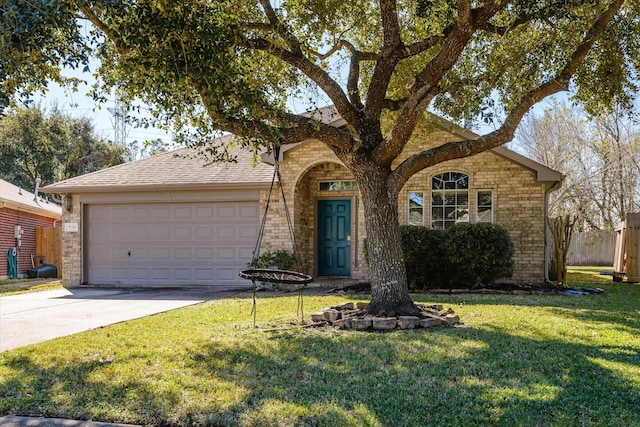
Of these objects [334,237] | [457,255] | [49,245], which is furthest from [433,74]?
[49,245]

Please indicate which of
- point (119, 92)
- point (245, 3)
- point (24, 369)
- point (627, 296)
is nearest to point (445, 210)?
point (627, 296)

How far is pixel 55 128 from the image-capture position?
94.8 feet

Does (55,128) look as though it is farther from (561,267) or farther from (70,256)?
(561,267)

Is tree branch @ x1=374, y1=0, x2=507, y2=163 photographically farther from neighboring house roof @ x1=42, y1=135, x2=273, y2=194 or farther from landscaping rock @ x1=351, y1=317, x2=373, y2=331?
neighboring house roof @ x1=42, y1=135, x2=273, y2=194

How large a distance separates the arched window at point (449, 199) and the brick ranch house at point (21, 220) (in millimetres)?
14447

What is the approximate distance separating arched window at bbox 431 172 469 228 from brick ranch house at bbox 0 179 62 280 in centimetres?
1445

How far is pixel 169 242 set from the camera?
15.1m

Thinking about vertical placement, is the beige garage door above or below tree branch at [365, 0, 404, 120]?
below

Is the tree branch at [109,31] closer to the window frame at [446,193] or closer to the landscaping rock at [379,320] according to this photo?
the landscaping rock at [379,320]

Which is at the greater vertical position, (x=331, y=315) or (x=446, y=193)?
(x=446, y=193)

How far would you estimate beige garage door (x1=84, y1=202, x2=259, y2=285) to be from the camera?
14.6 m

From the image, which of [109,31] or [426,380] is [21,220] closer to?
[109,31]

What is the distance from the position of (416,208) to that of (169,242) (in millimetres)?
6725

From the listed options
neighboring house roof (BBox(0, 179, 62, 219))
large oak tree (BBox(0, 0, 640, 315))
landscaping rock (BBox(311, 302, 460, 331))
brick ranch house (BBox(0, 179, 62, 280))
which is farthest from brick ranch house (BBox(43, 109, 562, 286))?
landscaping rock (BBox(311, 302, 460, 331))
